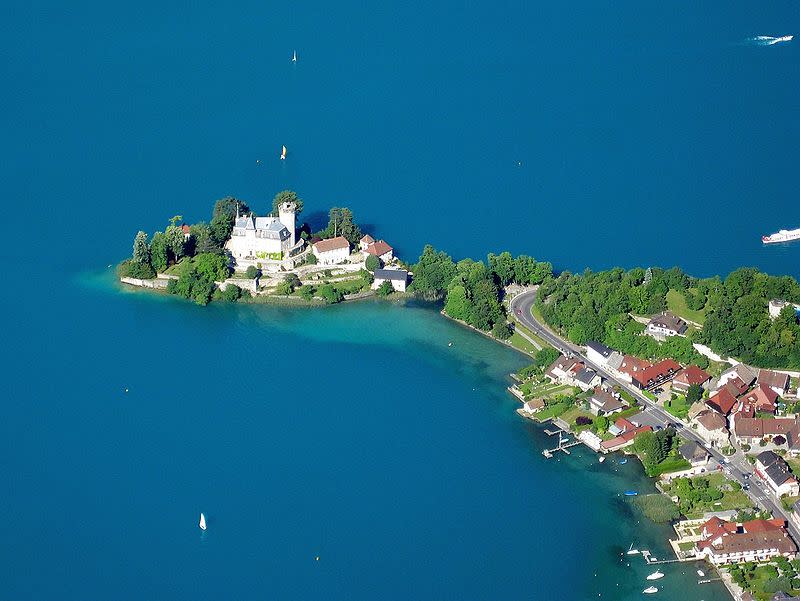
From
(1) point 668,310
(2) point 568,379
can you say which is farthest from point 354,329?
(1) point 668,310

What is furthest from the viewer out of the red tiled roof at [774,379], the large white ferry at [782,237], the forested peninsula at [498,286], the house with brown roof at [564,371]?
the large white ferry at [782,237]

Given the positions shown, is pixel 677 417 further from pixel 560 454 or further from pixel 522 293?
pixel 522 293

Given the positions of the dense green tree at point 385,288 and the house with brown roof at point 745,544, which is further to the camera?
the dense green tree at point 385,288

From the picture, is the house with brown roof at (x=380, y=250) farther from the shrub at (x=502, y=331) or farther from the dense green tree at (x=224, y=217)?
the shrub at (x=502, y=331)

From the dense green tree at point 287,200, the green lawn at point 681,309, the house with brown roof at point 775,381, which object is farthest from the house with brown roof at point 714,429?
the dense green tree at point 287,200

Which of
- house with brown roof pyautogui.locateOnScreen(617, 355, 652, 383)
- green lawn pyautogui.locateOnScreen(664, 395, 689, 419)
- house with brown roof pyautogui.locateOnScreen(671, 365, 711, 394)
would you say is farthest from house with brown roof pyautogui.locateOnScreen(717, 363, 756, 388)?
house with brown roof pyautogui.locateOnScreen(617, 355, 652, 383)

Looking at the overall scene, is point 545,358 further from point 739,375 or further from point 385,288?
point 385,288

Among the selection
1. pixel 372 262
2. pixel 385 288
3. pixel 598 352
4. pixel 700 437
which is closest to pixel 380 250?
pixel 372 262

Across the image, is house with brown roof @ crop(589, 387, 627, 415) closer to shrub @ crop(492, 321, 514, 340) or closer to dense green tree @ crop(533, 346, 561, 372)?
dense green tree @ crop(533, 346, 561, 372)
